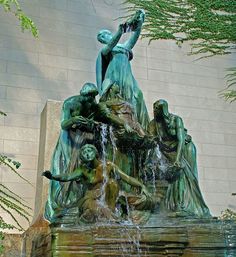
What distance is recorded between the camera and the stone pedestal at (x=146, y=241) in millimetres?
2955

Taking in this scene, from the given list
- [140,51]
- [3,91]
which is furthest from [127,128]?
[140,51]

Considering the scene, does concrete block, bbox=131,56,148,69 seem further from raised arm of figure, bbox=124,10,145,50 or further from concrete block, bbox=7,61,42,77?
raised arm of figure, bbox=124,10,145,50

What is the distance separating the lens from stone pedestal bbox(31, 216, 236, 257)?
9.70 ft

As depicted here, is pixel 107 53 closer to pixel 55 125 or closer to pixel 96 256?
pixel 55 125

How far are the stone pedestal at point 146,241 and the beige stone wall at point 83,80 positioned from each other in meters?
3.99

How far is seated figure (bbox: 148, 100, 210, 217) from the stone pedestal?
0.63 metres

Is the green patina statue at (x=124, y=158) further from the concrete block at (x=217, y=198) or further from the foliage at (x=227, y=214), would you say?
the concrete block at (x=217, y=198)

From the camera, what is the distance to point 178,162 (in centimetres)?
398

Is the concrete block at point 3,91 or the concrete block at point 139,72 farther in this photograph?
the concrete block at point 139,72

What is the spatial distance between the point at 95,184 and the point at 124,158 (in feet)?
2.49

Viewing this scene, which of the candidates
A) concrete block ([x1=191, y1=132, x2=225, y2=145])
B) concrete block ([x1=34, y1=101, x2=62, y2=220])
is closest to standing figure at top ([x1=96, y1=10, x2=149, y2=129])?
concrete block ([x1=34, y1=101, x2=62, y2=220])

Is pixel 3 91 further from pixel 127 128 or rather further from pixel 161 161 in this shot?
pixel 161 161

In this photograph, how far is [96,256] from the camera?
2.93 m

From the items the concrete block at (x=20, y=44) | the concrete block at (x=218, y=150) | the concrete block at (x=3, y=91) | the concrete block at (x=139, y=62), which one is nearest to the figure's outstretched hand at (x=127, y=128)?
the concrete block at (x=3, y=91)
